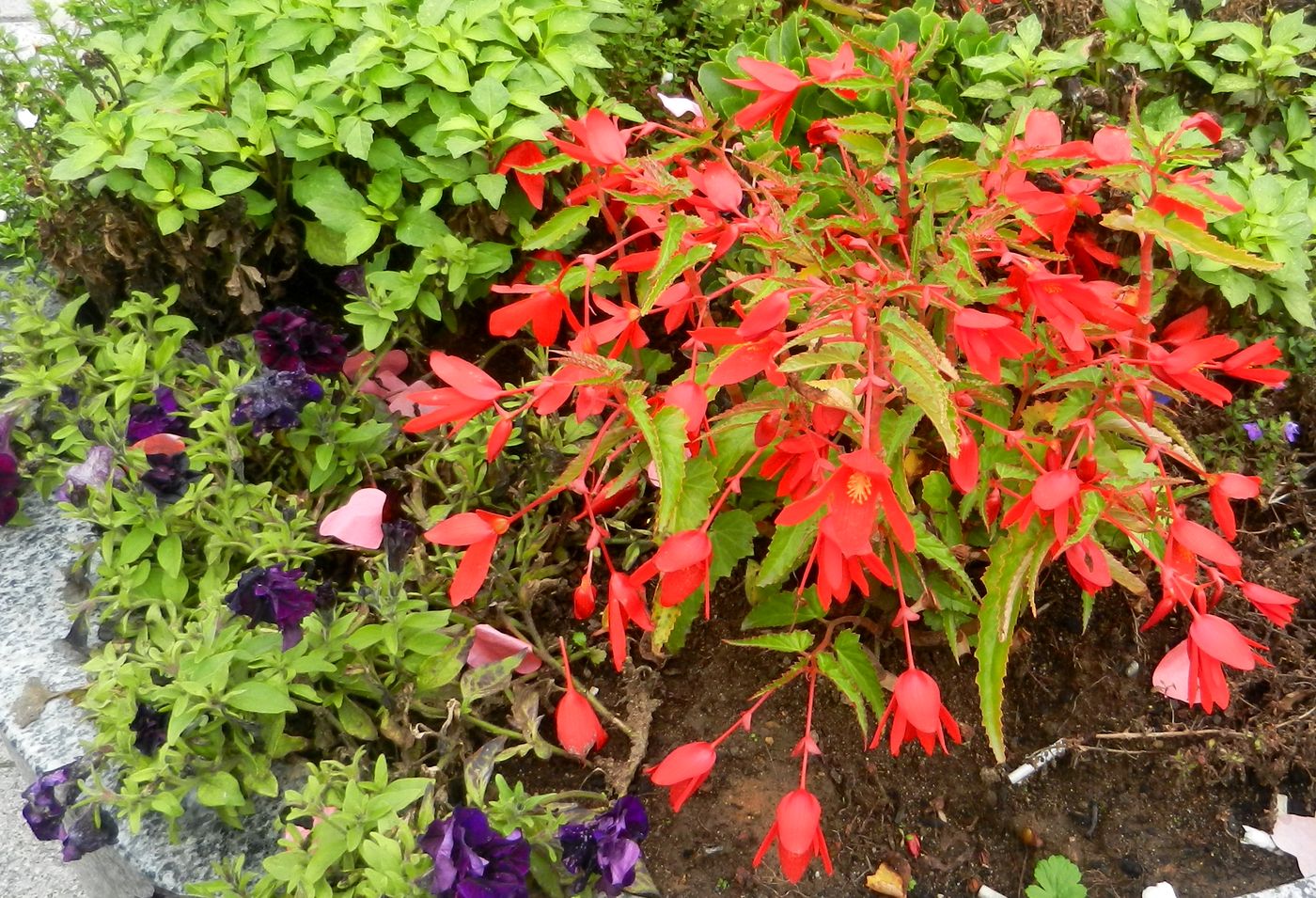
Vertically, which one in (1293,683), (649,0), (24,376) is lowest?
(1293,683)

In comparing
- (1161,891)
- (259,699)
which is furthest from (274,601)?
(1161,891)

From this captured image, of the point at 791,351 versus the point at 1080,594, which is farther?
the point at 1080,594

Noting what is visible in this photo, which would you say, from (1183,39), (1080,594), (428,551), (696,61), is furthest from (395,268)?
(1183,39)

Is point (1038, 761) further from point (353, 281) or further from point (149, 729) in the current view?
point (353, 281)

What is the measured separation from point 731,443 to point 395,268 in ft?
2.49

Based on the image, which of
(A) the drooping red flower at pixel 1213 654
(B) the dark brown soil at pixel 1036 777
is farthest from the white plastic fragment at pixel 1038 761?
(A) the drooping red flower at pixel 1213 654

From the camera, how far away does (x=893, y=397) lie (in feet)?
3.36

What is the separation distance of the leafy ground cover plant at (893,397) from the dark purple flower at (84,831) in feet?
1.50

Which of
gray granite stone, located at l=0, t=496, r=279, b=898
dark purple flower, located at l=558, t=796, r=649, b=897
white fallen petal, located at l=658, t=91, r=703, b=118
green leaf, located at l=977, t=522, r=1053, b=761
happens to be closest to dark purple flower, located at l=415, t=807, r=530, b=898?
dark purple flower, located at l=558, t=796, r=649, b=897

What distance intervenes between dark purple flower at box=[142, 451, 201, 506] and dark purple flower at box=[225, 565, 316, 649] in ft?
0.64

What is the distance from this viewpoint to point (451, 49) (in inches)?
54.3

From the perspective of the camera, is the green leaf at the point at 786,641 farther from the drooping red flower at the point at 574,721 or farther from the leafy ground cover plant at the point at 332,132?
the leafy ground cover plant at the point at 332,132

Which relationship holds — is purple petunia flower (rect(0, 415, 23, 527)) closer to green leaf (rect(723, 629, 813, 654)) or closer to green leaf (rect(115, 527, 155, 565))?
green leaf (rect(115, 527, 155, 565))

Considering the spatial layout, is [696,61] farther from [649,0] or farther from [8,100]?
[8,100]
